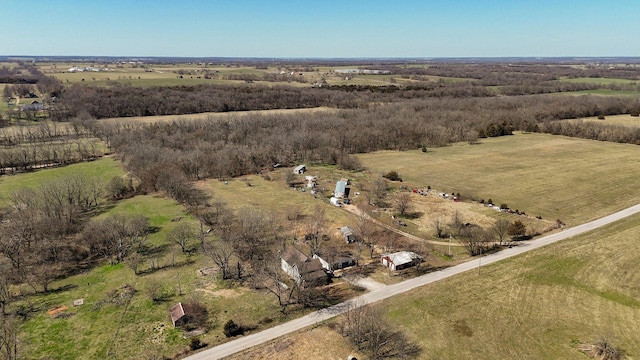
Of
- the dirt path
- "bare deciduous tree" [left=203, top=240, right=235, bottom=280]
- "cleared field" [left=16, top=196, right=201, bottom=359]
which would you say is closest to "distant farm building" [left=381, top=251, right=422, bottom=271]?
the dirt path

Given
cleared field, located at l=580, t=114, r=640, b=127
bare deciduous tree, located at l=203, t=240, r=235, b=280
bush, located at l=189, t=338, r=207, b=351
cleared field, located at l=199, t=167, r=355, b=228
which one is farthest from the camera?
cleared field, located at l=580, t=114, r=640, b=127

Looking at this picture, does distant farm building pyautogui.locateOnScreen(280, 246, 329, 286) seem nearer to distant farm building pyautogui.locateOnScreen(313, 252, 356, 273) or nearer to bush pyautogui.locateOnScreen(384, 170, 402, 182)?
distant farm building pyautogui.locateOnScreen(313, 252, 356, 273)

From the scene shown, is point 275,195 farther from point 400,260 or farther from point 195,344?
point 195,344

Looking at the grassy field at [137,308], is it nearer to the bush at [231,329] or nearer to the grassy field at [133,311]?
the grassy field at [133,311]

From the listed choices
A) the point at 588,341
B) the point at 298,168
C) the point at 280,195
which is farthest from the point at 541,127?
the point at 588,341

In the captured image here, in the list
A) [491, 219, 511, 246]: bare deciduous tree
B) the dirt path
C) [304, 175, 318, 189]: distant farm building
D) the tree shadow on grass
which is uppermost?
[491, 219, 511, 246]: bare deciduous tree

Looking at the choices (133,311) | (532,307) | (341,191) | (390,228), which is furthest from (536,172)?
(133,311)
